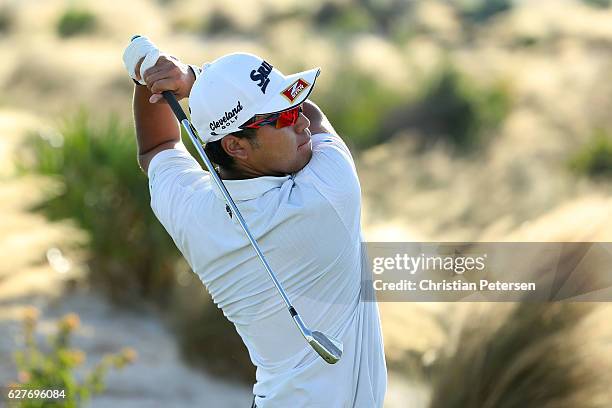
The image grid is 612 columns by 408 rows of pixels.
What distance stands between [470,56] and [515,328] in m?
13.2

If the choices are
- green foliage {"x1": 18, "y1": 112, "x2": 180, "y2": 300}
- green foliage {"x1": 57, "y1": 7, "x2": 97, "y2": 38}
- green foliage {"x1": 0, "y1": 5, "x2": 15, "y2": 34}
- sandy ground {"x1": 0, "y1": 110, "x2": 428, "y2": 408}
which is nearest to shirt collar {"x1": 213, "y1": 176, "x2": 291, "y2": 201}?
sandy ground {"x1": 0, "y1": 110, "x2": 428, "y2": 408}

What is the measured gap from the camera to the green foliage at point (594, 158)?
1014cm

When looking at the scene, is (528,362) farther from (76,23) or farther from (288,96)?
(76,23)

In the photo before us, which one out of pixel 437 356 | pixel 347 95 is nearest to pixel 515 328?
pixel 437 356

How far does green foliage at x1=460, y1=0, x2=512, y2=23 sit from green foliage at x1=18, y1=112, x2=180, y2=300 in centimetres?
1923

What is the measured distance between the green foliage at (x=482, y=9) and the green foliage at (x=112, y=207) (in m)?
19.2

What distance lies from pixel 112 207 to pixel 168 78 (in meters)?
4.25

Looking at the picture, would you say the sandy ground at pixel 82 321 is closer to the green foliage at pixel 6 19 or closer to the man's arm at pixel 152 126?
the man's arm at pixel 152 126

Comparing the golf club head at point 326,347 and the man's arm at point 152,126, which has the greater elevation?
the man's arm at point 152,126

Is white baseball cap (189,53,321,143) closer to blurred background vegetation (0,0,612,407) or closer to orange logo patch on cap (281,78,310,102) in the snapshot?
orange logo patch on cap (281,78,310,102)

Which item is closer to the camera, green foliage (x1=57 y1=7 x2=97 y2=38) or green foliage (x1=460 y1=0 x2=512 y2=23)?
green foliage (x1=57 y1=7 x2=97 y2=38)

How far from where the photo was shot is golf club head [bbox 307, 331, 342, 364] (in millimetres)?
2504

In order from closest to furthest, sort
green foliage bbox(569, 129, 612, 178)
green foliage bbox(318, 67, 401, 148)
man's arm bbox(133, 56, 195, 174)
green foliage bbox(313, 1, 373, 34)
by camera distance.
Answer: man's arm bbox(133, 56, 195, 174), green foliage bbox(569, 129, 612, 178), green foliage bbox(318, 67, 401, 148), green foliage bbox(313, 1, 373, 34)

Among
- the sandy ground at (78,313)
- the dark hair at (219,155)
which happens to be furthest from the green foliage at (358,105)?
the dark hair at (219,155)
